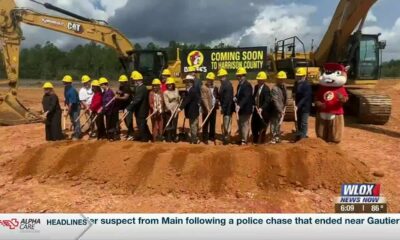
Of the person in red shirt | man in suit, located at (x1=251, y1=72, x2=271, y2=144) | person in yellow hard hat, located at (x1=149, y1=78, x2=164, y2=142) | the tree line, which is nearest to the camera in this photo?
man in suit, located at (x1=251, y1=72, x2=271, y2=144)

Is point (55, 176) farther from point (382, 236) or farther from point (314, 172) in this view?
point (382, 236)

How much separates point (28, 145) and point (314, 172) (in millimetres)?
7231

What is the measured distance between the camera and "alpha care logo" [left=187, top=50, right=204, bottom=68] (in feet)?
68.5

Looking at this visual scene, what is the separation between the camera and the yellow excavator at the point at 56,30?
1494 centimetres

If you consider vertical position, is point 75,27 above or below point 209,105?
above

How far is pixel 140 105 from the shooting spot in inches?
412

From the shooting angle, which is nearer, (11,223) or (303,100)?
(11,223)

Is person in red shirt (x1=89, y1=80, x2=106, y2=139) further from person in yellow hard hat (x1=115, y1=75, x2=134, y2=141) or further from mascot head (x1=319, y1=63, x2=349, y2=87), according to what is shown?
mascot head (x1=319, y1=63, x2=349, y2=87)

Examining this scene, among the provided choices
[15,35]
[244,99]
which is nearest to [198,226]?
[244,99]

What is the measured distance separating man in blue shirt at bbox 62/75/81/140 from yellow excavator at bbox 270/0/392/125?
7.48 m

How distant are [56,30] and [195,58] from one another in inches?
253

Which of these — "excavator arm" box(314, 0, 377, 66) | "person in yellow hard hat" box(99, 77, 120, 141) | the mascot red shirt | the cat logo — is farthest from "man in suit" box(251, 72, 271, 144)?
the cat logo

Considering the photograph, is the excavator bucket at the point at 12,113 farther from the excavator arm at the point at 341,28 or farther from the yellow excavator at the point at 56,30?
the excavator arm at the point at 341,28

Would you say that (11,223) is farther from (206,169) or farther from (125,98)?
(125,98)
